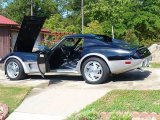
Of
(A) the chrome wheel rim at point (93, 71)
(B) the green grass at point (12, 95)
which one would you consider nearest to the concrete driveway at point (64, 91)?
(B) the green grass at point (12, 95)

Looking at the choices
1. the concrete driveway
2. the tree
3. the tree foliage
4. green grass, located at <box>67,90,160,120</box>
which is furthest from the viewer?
the tree

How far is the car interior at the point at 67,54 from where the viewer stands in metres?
11.9

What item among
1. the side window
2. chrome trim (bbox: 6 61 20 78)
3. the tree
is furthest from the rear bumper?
the tree

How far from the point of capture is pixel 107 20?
2583 cm

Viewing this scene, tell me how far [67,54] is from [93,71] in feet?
4.52

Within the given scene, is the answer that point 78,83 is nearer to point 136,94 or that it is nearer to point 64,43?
point 64,43

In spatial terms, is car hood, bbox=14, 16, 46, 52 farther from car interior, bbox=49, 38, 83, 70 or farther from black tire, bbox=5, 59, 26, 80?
car interior, bbox=49, 38, 83, 70

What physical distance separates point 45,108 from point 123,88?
241 centimetres

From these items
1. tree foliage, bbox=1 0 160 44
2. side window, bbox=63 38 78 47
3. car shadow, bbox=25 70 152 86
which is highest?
tree foliage, bbox=1 0 160 44

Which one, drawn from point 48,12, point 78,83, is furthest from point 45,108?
point 48,12

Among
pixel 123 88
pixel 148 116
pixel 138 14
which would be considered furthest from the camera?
pixel 138 14

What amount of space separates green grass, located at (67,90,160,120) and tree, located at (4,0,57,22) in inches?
1976

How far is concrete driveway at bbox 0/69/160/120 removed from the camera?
8.54 m

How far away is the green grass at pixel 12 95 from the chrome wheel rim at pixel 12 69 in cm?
136
